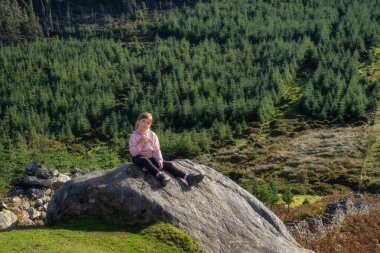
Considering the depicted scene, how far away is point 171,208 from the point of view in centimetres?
1596

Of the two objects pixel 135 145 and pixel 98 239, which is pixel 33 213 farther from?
pixel 98 239

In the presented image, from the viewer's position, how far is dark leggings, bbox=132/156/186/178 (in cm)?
1670

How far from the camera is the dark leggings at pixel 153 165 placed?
658 inches

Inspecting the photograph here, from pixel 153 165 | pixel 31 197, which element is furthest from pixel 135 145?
pixel 31 197

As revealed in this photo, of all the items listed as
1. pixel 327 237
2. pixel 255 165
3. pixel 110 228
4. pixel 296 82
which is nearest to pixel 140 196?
pixel 110 228

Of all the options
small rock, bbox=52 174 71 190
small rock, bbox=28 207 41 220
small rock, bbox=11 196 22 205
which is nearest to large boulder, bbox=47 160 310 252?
small rock, bbox=28 207 41 220

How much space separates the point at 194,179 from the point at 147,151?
1787 millimetres

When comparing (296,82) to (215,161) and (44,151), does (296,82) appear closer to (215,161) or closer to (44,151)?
(215,161)

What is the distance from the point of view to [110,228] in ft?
51.1

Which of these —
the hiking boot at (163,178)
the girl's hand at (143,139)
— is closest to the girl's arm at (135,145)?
the girl's hand at (143,139)

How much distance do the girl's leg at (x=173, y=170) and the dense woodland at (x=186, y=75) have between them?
75.0 metres

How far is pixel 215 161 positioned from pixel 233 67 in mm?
57136

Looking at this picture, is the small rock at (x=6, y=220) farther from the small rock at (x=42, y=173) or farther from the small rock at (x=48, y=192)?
the small rock at (x=42, y=173)

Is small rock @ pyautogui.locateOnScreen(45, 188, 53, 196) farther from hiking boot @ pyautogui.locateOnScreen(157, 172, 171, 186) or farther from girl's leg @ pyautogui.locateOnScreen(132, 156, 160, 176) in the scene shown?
hiking boot @ pyautogui.locateOnScreen(157, 172, 171, 186)
